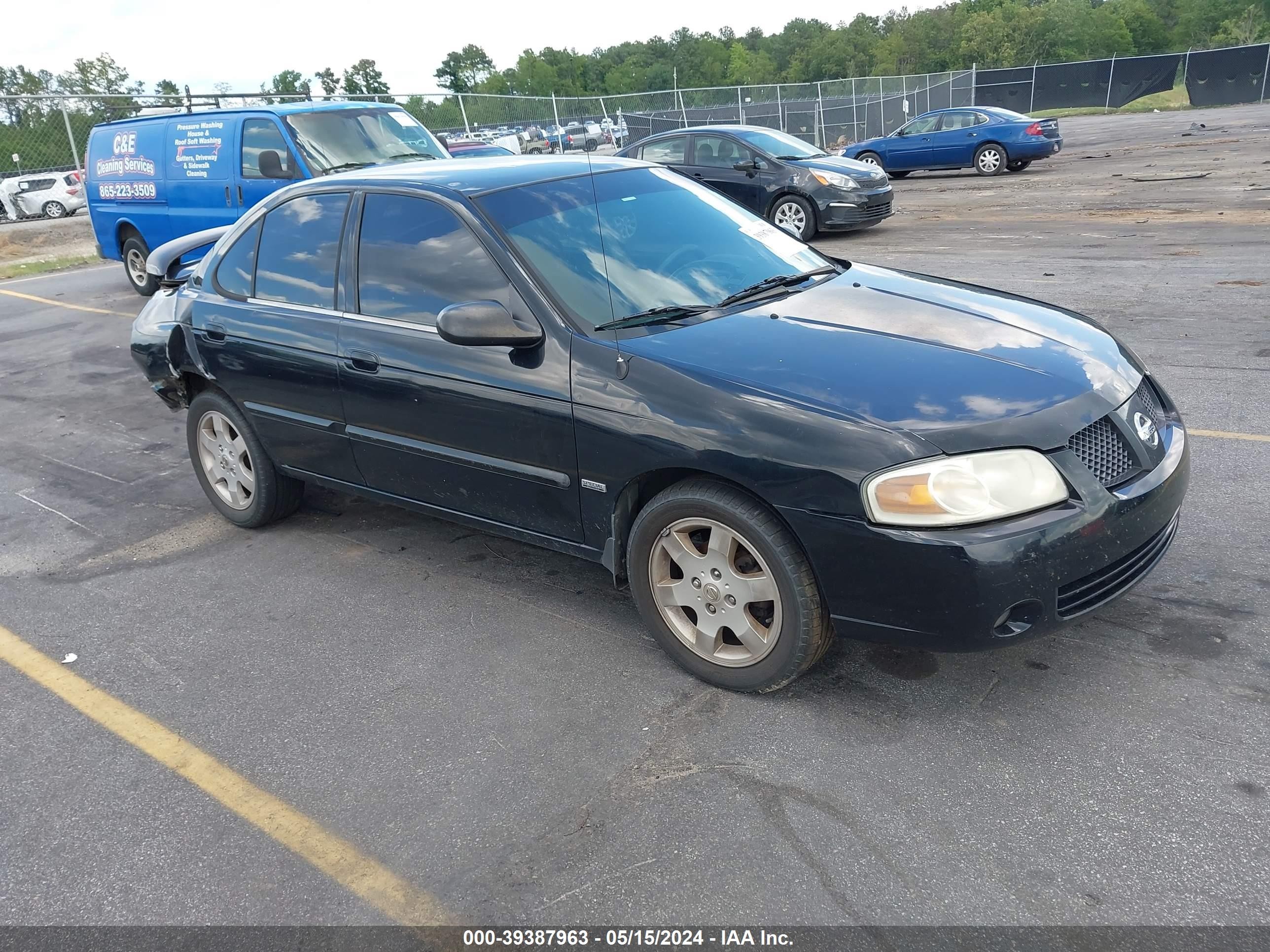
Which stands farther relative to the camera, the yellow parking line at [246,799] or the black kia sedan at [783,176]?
the black kia sedan at [783,176]

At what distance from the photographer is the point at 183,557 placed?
4984mm

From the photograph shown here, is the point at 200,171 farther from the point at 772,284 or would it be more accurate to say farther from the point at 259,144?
the point at 772,284

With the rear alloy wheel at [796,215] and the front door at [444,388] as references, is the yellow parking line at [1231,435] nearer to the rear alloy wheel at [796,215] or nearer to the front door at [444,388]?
the front door at [444,388]

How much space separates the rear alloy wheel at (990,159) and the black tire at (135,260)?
1607cm

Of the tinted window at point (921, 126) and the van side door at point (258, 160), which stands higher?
the van side door at point (258, 160)

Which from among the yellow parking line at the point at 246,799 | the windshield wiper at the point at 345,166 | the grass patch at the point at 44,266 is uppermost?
the windshield wiper at the point at 345,166

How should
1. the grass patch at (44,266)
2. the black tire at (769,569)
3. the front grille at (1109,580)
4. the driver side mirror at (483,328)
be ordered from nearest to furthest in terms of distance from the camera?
the front grille at (1109,580)
the black tire at (769,569)
the driver side mirror at (483,328)
the grass patch at (44,266)

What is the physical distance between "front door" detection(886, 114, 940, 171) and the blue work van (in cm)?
1355

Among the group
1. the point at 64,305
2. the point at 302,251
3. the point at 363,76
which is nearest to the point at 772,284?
the point at 302,251

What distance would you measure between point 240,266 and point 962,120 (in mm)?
19168

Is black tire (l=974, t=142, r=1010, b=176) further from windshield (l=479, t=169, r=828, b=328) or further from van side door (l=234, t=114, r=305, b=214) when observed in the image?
windshield (l=479, t=169, r=828, b=328)

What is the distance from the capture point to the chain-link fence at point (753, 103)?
21.3 meters

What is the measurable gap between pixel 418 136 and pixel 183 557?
688cm

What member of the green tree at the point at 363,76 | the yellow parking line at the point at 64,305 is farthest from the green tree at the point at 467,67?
the yellow parking line at the point at 64,305
